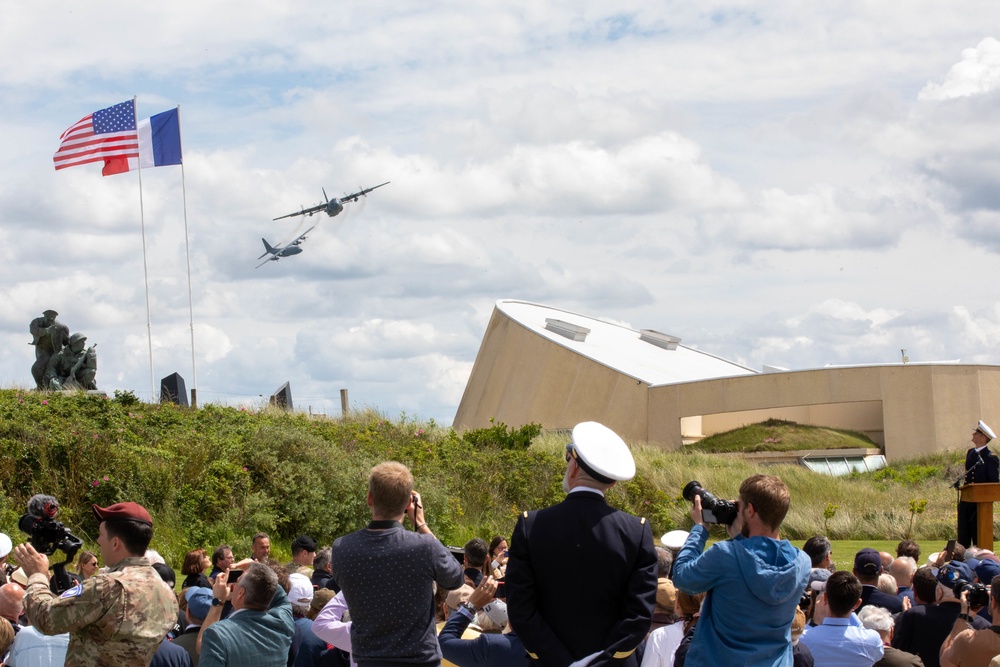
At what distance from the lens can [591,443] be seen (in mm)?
4402

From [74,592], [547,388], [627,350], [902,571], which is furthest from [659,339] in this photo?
[74,592]

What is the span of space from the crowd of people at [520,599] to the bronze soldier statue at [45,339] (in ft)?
65.5

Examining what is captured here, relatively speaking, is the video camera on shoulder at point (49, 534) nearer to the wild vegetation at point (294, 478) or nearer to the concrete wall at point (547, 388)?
the wild vegetation at point (294, 478)

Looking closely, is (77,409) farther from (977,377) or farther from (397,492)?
(977,377)

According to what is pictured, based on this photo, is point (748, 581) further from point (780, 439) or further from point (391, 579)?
point (780, 439)

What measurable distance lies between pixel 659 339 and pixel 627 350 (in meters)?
3.83

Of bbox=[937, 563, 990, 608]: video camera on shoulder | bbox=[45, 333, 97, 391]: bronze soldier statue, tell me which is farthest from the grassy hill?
bbox=[937, 563, 990, 608]: video camera on shoulder

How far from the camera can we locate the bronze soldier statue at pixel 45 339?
78.0 feet

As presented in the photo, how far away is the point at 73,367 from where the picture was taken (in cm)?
2378

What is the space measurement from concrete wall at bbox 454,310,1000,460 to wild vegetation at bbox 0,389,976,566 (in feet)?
25.1

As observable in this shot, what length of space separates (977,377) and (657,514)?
662 inches

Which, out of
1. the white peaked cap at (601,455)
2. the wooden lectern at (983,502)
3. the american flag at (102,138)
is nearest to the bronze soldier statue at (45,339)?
the american flag at (102,138)

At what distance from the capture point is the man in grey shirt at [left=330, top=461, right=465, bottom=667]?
14.9ft

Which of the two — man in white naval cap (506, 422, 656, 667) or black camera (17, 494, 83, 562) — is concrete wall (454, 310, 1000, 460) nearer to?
man in white naval cap (506, 422, 656, 667)
